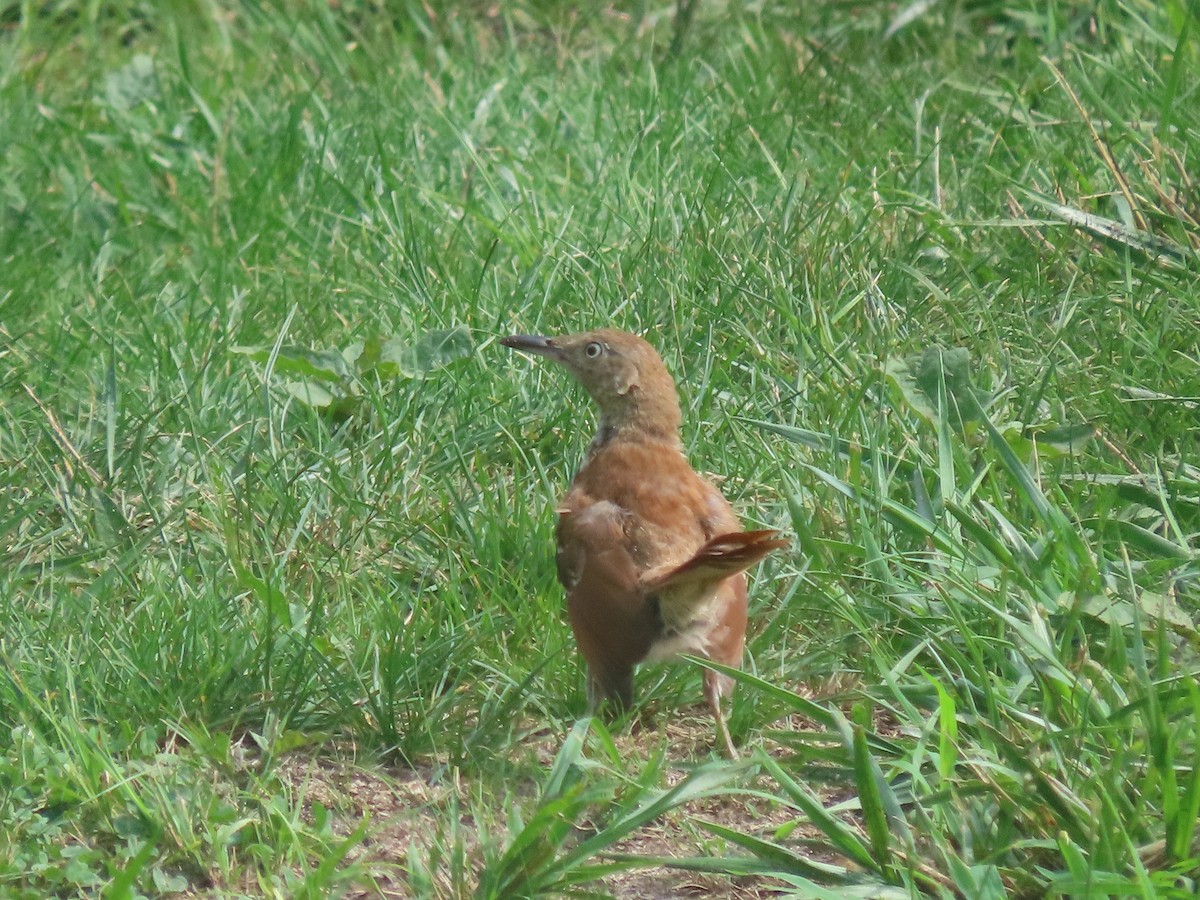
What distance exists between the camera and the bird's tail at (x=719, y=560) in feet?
10.9

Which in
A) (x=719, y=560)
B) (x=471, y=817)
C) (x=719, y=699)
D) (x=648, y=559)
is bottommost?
(x=719, y=699)

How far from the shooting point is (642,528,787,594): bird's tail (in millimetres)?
3314

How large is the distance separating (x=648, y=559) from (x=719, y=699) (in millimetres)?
346

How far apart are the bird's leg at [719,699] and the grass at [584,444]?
79 millimetres

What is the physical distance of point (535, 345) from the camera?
14.5 ft

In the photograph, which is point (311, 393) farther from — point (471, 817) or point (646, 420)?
point (471, 817)

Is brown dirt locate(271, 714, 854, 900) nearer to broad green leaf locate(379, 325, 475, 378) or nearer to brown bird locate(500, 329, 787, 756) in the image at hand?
brown bird locate(500, 329, 787, 756)

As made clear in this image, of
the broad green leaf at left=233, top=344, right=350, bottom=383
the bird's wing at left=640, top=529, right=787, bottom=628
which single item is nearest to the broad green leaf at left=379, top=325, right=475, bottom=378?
the broad green leaf at left=233, top=344, right=350, bottom=383

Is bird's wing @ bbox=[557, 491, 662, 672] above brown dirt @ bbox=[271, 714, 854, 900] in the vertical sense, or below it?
above

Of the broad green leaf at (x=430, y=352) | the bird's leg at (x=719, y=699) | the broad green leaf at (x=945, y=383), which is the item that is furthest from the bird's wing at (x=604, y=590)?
the broad green leaf at (x=430, y=352)

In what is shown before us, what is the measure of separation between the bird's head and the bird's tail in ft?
2.13

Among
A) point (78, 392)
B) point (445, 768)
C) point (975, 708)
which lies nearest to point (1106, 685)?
point (975, 708)

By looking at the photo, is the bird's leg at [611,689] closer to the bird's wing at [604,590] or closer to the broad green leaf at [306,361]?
the bird's wing at [604,590]

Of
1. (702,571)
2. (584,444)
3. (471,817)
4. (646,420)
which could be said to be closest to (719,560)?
(702,571)
